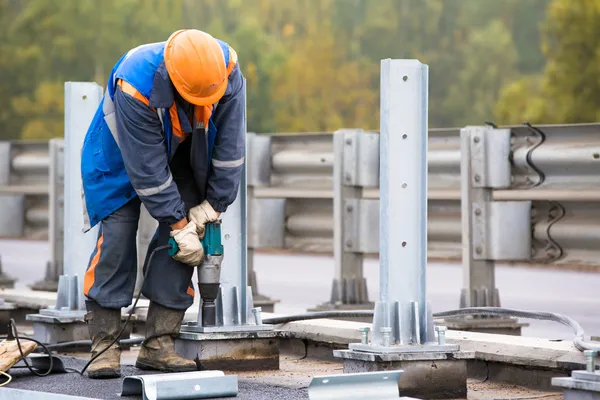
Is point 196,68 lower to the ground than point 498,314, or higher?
higher

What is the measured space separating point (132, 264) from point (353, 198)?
10.4 ft

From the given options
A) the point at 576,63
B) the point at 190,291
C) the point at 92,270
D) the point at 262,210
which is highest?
the point at 576,63

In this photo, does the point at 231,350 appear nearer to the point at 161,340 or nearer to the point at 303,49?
the point at 161,340

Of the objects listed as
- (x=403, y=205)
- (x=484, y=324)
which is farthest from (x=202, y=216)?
(x=484, y=324)

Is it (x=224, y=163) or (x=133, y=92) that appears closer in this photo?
(x=133, y=92)

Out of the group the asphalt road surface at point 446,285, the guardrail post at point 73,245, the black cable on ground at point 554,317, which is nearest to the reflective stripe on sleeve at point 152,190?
the black cable on ground at point 554,317

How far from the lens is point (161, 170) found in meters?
6.16

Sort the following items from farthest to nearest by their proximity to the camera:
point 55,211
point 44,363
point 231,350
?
point 55,211 → point 231,350 → point 44,363

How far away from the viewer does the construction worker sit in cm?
612

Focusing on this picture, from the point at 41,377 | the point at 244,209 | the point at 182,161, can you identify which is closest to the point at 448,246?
the point at 244,209

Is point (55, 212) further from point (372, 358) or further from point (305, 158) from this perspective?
point (372, 358)

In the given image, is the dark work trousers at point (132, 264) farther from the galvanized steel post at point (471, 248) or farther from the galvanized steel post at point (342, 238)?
the galvanized steel post at point (342, 238)

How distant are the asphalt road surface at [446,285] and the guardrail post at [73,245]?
233 cm

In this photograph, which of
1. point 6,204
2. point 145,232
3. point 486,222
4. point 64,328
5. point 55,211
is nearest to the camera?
point 64,328
